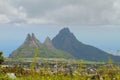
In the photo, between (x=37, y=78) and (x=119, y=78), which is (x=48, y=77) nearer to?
(x=37, y=78)

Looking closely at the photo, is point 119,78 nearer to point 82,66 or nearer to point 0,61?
point 82,66

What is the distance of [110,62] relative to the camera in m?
12.3

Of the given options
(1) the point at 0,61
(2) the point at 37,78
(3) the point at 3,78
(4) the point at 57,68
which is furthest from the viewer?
(1) the point at 0,61

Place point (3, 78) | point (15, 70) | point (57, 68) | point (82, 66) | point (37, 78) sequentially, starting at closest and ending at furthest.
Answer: point (82, 66) < point (57, 68) < point (37, 78) < point (3, 78) < point (15, 70)

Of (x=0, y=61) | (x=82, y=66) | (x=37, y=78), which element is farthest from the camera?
(x=0, y=61)

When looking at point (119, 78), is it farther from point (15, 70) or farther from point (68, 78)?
point (15, 70)

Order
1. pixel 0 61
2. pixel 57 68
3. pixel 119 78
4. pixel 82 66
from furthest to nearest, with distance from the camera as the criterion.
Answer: pixel 0 61, pixel 57 68, pixel 119 78, pixel 82 66

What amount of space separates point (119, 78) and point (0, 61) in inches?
889

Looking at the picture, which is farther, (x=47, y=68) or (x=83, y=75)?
(x=47, y=68)

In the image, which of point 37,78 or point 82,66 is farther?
point 37,78

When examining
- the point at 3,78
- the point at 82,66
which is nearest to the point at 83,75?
the point at 82,66

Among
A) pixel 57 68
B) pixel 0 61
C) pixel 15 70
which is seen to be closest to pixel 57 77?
pixel 57 68

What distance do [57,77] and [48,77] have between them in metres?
0.91

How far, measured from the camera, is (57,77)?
701 inches
